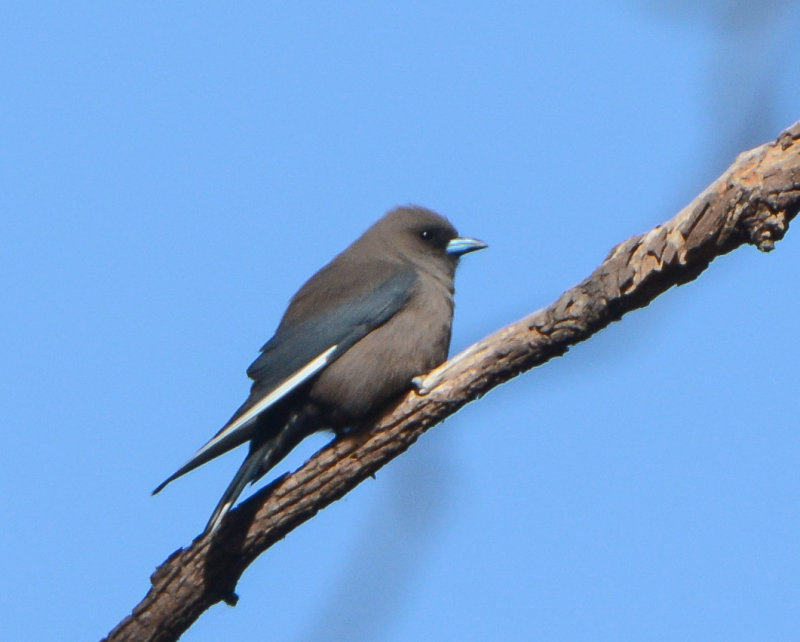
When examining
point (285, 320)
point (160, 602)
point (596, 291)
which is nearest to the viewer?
point (596, 291)

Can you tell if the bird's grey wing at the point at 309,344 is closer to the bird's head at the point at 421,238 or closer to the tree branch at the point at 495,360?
the tree branch at the point at 495,360

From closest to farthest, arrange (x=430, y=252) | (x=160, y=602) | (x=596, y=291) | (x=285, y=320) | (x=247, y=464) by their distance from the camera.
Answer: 1. (x=596, y=291)
2. (x=160, y=602)
3. (x=247, y=464)
4. (x=285, y=320)
5. (x=430, y=252)

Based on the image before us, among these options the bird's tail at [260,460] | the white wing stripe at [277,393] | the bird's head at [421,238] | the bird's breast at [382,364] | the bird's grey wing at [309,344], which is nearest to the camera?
the bird's tail at [260,460]

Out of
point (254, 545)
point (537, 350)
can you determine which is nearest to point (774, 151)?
point (537, 350)

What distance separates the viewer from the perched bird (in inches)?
242

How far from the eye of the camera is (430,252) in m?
A: 7.89

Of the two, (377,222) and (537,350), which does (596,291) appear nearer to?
(537,350)

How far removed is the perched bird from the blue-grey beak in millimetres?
612

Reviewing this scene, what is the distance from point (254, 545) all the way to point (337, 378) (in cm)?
119

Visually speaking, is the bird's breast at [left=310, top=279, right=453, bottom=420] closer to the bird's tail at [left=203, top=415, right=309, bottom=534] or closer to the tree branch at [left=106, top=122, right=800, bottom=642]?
the bird's tail at [left=203, top=415, right=309, bottom=534]

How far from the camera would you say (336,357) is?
6492mm

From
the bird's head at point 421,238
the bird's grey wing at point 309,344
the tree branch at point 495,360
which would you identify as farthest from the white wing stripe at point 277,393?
the bird's head at point 421,238

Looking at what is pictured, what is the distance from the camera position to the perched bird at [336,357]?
6.15 metres

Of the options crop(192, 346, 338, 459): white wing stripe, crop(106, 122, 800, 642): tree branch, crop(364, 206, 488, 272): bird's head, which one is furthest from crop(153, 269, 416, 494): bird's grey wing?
crop(364, 206, 488, 272): bird's head
